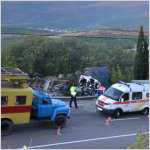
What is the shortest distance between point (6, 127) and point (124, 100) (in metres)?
6.73

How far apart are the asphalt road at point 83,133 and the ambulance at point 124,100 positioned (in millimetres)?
371

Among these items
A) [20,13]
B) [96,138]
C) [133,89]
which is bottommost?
[96,138]

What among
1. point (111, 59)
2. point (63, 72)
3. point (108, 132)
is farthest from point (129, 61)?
point (108, 132)

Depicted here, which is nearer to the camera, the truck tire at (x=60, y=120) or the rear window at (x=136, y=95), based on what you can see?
the truck tire at (x=60, y=120)

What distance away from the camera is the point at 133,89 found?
23531 mm

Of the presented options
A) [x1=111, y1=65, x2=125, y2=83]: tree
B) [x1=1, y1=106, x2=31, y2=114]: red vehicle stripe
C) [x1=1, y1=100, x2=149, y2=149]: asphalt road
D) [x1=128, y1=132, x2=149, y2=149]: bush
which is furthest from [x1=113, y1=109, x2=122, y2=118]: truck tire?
[x1=128, y1=132, x2=149, y2=149]: bush

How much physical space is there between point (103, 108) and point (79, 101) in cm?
329

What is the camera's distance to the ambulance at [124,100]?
23094 millimetres

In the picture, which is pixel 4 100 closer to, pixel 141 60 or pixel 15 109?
pixel 15 109

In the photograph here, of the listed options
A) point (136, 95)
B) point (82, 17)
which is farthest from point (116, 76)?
point (82, 17)

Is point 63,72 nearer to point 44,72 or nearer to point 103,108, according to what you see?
point 44,72

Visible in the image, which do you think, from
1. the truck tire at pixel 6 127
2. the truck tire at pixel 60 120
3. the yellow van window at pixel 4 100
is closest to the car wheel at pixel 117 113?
the truck tire at pixel 60 120

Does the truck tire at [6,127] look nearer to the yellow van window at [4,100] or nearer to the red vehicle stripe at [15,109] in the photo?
the red vehicle stripe at [15,109]

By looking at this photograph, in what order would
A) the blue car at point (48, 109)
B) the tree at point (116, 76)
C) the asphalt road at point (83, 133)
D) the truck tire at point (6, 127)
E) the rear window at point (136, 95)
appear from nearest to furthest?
the asphalt road at point (83, 133) < the truck tire at point (6, 127) < the blue car at point (48, 109) < the rear window at point (136, 95) < the tree at point (116, 76)
